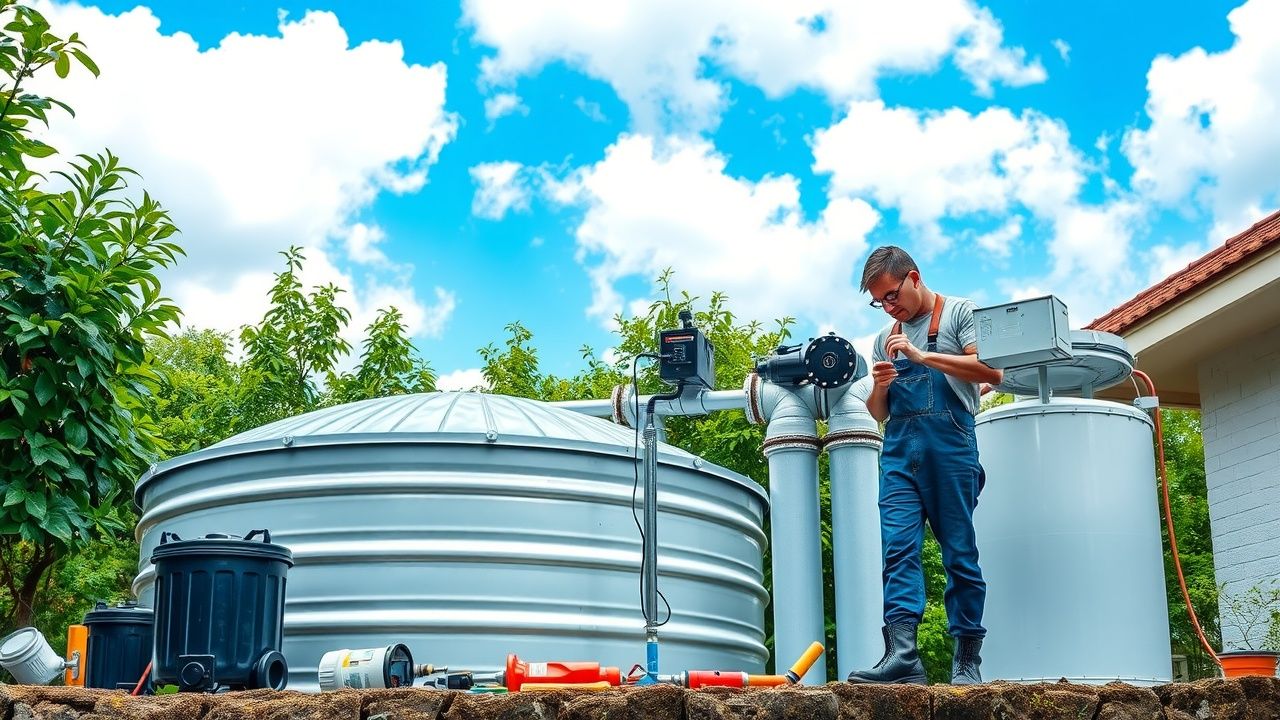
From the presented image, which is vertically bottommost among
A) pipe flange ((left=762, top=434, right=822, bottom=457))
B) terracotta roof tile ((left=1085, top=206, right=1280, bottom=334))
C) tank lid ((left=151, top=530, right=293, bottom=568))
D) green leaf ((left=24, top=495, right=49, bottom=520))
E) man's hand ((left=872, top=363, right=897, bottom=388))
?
tank lid ((left=151, top=530, right=293, bottom=568))

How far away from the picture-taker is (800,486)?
6344 millimetres

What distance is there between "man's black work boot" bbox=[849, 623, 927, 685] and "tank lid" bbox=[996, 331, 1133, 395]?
140 cm

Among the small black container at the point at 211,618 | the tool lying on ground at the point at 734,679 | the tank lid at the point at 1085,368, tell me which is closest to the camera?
the tool lying on ground at the point at 734,679

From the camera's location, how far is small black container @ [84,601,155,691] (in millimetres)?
5246

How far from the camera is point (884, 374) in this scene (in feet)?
14.3

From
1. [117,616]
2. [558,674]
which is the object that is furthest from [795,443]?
[117,616]

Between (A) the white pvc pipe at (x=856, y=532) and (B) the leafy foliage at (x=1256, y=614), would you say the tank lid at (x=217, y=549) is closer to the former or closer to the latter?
(A) the white pvc pipe at (x=856, y=532)

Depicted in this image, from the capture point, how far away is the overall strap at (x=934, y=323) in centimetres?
452

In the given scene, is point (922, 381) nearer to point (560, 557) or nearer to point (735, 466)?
point (560, 557)

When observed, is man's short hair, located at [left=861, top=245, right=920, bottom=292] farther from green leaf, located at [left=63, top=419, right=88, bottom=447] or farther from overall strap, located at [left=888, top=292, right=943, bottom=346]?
green leaf, located at [left=63, top=419, right=88, bottom=447]

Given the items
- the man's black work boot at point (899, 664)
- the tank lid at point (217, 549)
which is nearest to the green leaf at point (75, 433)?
the tank lid at point (217, 549)

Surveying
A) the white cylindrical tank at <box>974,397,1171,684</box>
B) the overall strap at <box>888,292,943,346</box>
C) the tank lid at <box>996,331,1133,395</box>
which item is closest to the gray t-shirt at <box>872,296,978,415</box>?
the overall strap at <box>888,292,943,346</box>

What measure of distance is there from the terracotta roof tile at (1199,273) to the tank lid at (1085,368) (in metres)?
2.77

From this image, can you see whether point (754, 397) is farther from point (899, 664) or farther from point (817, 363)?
point (899, 664)
